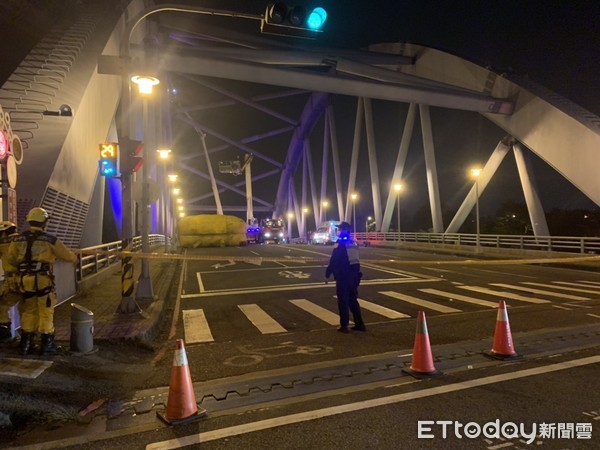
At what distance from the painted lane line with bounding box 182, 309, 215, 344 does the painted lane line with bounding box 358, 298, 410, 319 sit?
12.2ft

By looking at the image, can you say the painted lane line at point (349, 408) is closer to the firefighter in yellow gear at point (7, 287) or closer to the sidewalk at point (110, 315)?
the firefighter in yellow gear at point (7, 287)

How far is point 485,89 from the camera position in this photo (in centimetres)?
3272

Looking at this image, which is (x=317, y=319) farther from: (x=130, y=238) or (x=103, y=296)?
(x=103, y=296)

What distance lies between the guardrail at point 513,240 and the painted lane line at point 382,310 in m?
17.6

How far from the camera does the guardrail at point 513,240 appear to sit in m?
24.8

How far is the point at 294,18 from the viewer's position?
23.6 ft

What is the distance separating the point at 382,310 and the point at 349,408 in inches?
234

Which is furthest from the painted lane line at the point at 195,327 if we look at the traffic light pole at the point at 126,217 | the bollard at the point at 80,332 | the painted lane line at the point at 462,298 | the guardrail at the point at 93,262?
the painted lane line at the point at 462,298

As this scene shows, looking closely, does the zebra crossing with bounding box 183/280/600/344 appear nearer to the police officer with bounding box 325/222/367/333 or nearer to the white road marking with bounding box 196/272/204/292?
the police officer with bounding box 325/222/367/333

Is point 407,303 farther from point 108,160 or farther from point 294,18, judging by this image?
point 108,160

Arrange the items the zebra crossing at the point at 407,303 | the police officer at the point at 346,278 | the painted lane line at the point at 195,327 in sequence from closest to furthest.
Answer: the painted lane line at the point at 195,327 < the police officer at the point at 346,278 < the zebra crossing at the point at 407,303

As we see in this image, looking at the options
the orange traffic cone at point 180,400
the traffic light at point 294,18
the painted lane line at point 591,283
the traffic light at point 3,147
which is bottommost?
the painted lane line at point 591,283

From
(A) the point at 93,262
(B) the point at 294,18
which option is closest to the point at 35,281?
(B) the point at 294,18

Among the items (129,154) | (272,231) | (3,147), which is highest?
(129,154)
